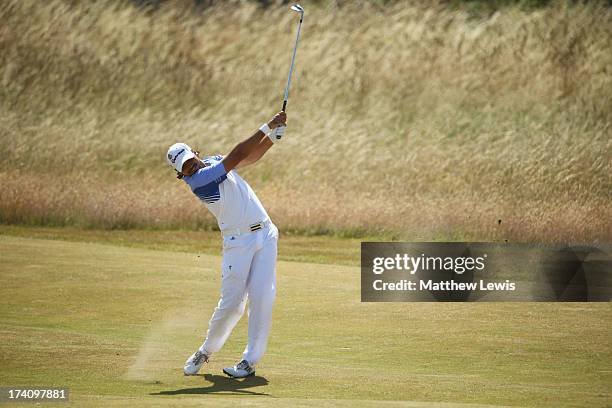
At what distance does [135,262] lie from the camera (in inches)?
733

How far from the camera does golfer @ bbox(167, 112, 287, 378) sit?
1009cm

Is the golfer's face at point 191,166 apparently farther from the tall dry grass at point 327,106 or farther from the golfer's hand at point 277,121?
the tall dry grass at point 327,106

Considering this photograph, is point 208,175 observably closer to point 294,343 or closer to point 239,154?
point 239,154

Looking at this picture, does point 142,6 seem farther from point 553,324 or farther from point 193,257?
point 553,324

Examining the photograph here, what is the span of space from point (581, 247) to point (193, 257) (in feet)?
27.8

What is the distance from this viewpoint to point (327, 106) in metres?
41.8

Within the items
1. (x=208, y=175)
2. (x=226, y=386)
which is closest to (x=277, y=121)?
(x=208, y=175)

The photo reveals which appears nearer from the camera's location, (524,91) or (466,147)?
(466,147)

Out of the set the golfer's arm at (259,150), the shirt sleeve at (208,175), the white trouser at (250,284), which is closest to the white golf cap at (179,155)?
the shirt sleeve at (208,175)

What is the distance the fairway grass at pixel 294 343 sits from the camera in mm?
9602

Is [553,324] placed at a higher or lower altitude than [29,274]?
lower

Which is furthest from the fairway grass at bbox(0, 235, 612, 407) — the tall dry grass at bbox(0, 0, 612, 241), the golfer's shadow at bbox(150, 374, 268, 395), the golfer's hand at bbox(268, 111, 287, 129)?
the tall dry grass at bbox(0, 0, 612, 241)

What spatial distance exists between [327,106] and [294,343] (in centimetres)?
2957

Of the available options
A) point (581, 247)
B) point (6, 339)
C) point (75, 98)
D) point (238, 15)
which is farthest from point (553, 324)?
point (238, 15)
